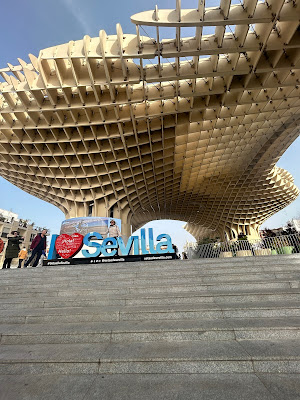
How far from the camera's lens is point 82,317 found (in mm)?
4277

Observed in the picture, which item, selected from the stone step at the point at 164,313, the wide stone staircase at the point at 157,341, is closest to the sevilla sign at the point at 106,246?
the wide stone staircase at the point at 157,341

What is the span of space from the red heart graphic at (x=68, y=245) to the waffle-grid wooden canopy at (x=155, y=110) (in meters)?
7.63

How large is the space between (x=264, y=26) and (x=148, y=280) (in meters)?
12.1

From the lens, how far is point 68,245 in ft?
44.5

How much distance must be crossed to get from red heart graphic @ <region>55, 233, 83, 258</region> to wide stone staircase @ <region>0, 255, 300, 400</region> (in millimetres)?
7237

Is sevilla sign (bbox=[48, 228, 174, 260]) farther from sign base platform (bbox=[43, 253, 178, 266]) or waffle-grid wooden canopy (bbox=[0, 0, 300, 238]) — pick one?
waffle-grid wooden canopy (bbox=[0, 0, 300, 238])

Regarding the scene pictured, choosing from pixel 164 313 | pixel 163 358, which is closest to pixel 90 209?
pixel 164 313

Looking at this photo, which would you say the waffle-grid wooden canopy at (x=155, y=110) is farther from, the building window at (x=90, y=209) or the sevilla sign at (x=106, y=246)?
the sevilla sign at (x=106, y=246)

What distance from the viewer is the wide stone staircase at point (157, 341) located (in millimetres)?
2232

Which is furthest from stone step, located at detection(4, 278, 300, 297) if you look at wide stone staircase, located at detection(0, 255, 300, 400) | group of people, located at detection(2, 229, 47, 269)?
group of people, located at detection(2, 229, 47, 269)

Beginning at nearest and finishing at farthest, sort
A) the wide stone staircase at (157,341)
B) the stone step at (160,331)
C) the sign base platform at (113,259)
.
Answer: the wide stone staircase at (157,341) → the stone step at (160,331) → the sign base platform at (113,259)

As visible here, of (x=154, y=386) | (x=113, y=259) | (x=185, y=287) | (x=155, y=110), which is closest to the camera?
(x=154, y=386)

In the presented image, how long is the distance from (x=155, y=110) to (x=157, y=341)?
1432cm

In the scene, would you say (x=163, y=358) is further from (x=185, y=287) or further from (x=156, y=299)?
(x=185, y=287)
